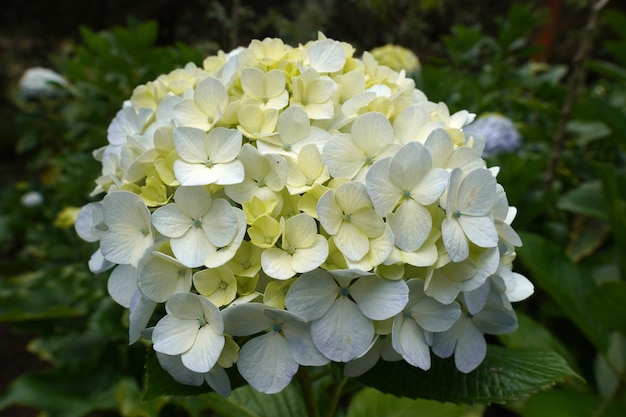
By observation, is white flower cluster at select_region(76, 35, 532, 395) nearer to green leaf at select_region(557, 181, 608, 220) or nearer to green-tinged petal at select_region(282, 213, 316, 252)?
green-tinged petal at select_region(282, 213, 316, 252)

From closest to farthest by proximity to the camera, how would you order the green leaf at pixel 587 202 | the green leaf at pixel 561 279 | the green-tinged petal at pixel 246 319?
1. the green-tinged petal at pixel 246 319
2. the green leaf at pixel 561 279
3. the green leaf at pixel 587 202

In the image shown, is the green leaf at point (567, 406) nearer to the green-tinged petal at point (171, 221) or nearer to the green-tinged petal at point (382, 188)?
→ the green-tinged petal at point (382, 188)

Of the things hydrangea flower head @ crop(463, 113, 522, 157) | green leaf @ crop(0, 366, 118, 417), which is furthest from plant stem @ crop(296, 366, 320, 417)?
hydrangea flower head @ crop(463, 113, 522, 157)

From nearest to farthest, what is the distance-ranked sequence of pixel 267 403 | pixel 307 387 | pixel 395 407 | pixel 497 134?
pixel 307 387 → pixel 267 403 → pixel 395 407 → pixel 497 134

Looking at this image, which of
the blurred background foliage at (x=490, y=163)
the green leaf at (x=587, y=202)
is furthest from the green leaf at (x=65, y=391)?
the green leaf at (x=587, y=202)

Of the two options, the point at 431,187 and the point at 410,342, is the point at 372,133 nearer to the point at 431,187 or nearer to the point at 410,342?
the point at 431,187

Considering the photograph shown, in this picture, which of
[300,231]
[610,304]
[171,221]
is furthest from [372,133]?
[610,304]
